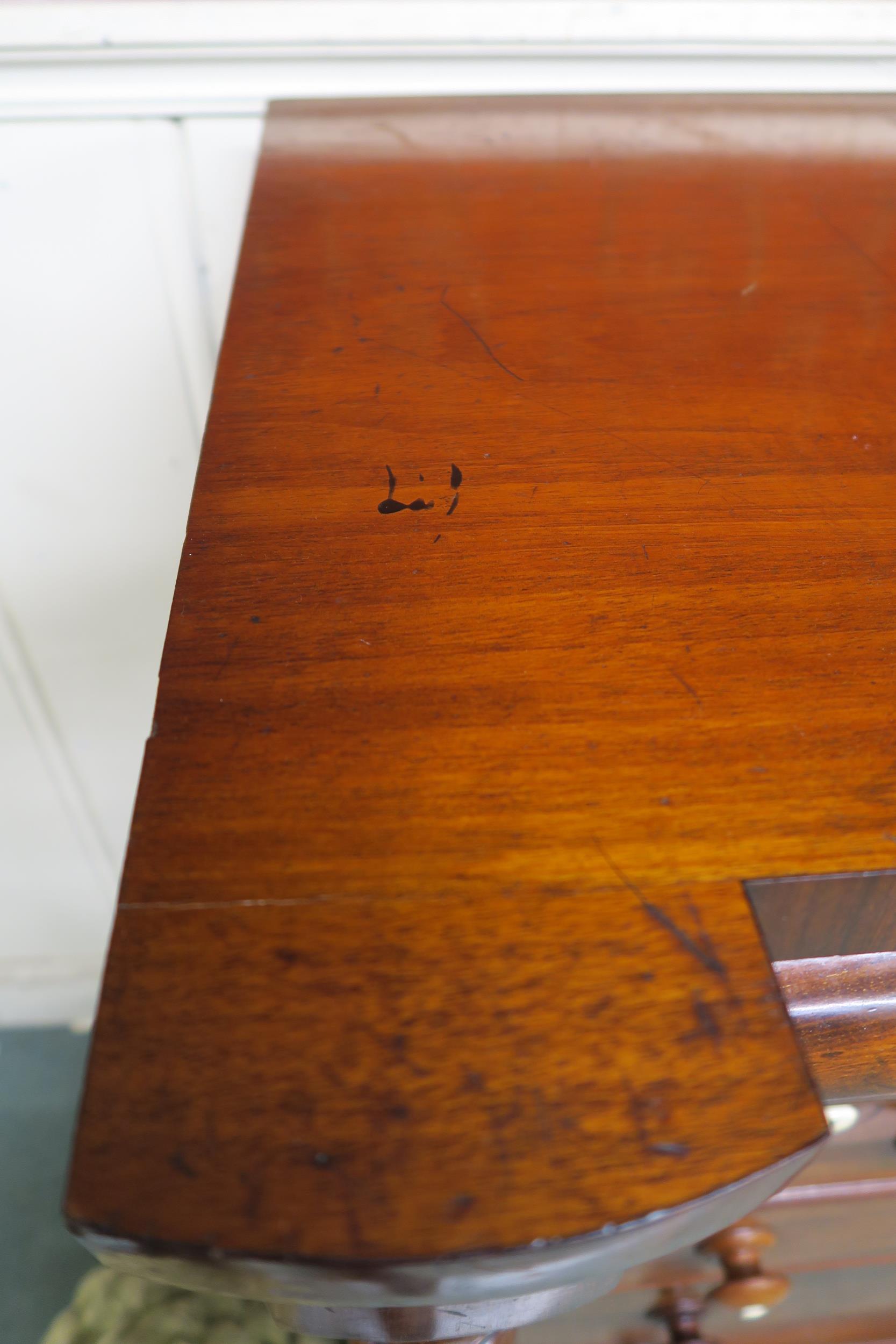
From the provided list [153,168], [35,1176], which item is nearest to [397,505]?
[153,168]

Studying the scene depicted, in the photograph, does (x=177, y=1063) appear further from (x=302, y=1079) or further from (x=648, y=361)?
(x=648, y=361)

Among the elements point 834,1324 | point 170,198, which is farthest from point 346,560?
point 834,1324

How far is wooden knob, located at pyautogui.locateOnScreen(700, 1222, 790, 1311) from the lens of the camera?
474 mm

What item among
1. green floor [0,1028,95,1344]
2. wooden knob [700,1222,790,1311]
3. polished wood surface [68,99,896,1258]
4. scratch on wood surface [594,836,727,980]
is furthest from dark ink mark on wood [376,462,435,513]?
green floor [0,1028,95,1344]

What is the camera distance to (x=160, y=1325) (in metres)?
0.64

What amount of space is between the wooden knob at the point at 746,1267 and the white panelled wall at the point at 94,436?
1.95ft

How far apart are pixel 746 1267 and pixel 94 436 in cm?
68

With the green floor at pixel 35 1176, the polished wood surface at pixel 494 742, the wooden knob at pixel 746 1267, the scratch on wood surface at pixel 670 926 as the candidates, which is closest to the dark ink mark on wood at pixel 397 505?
the polished wood surface at pixel 494 742

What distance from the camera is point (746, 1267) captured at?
483mm

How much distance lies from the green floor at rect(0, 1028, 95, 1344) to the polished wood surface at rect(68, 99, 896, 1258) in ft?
2.82

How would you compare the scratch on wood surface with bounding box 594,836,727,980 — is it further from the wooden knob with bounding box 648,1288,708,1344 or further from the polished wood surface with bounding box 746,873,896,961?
the wooden knob with bounding box 648,1288,708,1344

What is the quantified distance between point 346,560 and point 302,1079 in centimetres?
16

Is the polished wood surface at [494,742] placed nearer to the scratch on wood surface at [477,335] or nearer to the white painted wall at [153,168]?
the scratch on wood surface at [477,335]

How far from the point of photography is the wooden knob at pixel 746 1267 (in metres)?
0.47
